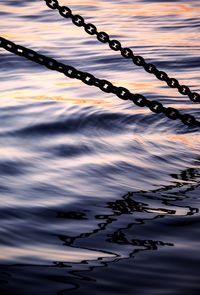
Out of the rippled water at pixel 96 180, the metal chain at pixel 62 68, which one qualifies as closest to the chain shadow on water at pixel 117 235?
the rippled water at pixel 96 180

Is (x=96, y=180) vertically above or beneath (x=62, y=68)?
beneath

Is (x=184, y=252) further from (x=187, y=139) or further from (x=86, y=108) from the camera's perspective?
(x=86, y=108)

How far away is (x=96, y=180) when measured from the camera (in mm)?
5199

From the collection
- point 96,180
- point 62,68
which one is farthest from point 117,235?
point 62,68

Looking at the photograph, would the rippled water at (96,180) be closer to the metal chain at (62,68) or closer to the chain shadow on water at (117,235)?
the chain shadow on water at (117,235)

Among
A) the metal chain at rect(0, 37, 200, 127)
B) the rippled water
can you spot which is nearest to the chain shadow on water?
the rippled water

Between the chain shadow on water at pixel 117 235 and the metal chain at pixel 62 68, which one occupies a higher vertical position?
the metal chain at pixel 62 68

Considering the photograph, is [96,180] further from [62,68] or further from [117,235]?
[117,235]

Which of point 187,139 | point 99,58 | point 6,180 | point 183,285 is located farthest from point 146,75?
point 183,285

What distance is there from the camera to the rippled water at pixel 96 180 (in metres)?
3.74

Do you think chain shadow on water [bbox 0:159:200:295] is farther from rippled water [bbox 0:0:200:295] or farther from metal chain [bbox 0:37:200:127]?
metal chain [bbox 0:37:200:127]

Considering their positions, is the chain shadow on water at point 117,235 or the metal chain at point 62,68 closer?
the chain shadow on water at point 117,235

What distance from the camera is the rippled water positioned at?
12.3 ft

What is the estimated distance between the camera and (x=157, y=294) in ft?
11.4
